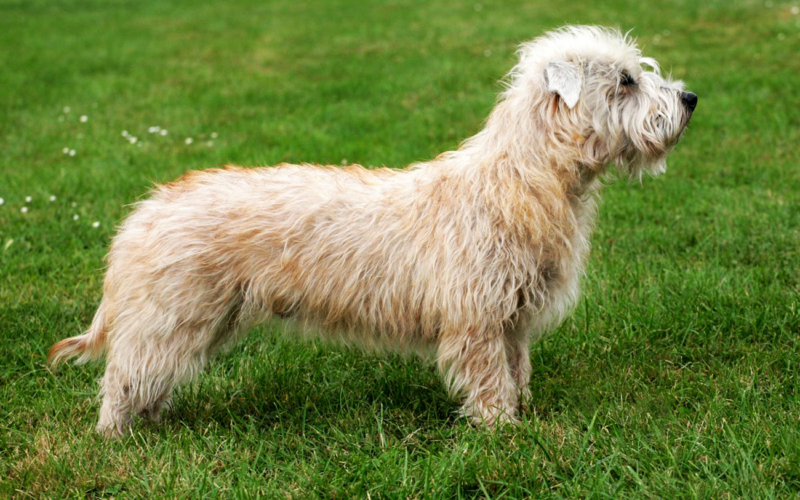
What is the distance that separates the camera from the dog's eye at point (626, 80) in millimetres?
3512

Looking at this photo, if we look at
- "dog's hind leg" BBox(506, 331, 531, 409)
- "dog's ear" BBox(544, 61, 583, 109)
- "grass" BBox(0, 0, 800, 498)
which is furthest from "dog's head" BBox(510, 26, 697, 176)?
"grass" BBox(0, 0, 800, 498)

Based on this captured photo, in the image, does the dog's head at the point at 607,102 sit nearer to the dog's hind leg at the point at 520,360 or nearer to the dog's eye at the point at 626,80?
the dog's eye at the point at 626,80

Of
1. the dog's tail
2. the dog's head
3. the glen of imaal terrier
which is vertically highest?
the dog's head

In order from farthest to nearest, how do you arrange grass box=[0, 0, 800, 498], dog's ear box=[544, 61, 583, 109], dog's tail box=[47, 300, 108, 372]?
1. dog's tail box=[47, 300, 108, 372]
2. dog's ear box=[544, 61, 583, 109]
3. grass box=[0, 0, 800, 498]

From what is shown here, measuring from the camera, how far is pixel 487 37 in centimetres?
1234

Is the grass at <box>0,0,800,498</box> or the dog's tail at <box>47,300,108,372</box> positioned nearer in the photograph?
the grass at <box>0,0,800,498</box>

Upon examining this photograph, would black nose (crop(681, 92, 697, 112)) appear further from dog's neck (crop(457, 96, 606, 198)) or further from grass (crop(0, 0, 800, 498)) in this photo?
grass (crop(0, 0, 800, 498))

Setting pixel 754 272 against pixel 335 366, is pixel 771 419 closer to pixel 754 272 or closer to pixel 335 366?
pixel 754 272

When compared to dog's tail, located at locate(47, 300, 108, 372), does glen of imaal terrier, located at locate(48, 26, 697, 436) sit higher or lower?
higher

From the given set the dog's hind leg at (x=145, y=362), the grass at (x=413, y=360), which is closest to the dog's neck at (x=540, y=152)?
the grass at (x=413, y=360)

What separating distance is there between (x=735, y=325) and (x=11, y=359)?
3877 mm

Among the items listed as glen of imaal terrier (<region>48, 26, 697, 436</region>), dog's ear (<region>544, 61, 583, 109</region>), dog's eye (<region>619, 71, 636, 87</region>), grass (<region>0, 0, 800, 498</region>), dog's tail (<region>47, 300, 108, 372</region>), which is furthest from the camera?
dog's tail (<region>47, 300, 108, 372</region>)

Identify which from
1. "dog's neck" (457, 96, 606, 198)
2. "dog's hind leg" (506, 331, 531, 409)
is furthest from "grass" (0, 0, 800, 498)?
"dog's neck" (457, 96, 606, 198)

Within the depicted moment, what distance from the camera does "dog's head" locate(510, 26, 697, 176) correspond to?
339 cm
